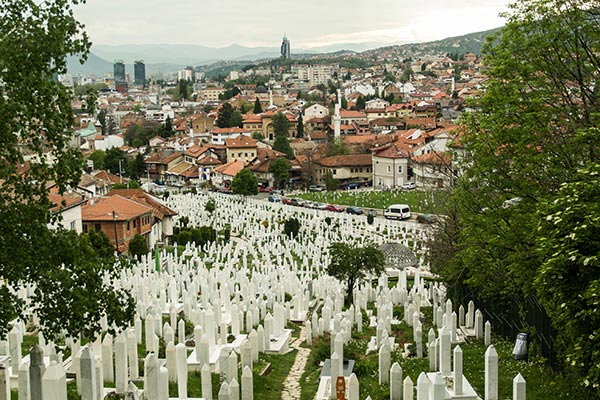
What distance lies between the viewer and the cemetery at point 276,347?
9.89 m

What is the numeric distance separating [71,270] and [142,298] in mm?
11366

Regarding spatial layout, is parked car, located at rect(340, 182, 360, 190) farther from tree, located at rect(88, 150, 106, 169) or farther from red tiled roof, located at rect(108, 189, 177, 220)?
red tiled roof, located at rect(108, 189, 177, 220)

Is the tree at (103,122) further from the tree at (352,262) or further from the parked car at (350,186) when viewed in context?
the tree at (352,262)

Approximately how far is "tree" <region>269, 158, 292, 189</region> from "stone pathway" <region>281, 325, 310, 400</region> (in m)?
49.4

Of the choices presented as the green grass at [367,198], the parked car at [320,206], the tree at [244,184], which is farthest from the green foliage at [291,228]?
the tree at [244,184]

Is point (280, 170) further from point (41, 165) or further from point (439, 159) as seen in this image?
point (41, 165)

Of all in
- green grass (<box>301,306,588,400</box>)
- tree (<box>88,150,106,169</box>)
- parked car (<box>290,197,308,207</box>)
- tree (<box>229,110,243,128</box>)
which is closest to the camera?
green grass (<box>301,306,588,400</box>)

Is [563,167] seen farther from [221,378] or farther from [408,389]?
[221,378]

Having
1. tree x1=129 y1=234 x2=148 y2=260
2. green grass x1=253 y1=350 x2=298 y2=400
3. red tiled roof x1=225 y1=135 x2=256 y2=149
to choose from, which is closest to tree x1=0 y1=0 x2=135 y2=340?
green grass x1=253 y1=350 x2=298 y2=400

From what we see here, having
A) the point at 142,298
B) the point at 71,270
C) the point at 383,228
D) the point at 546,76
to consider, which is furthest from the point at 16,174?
the point at 383,228

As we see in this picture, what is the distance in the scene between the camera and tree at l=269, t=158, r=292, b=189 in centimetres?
6706

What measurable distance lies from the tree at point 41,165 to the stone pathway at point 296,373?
521 cm

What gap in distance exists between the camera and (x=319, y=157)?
74.0 m

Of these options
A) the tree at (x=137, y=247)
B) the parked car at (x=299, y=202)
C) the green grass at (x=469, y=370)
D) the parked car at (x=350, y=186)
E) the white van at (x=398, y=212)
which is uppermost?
the green grass at (x=469, y=370)
